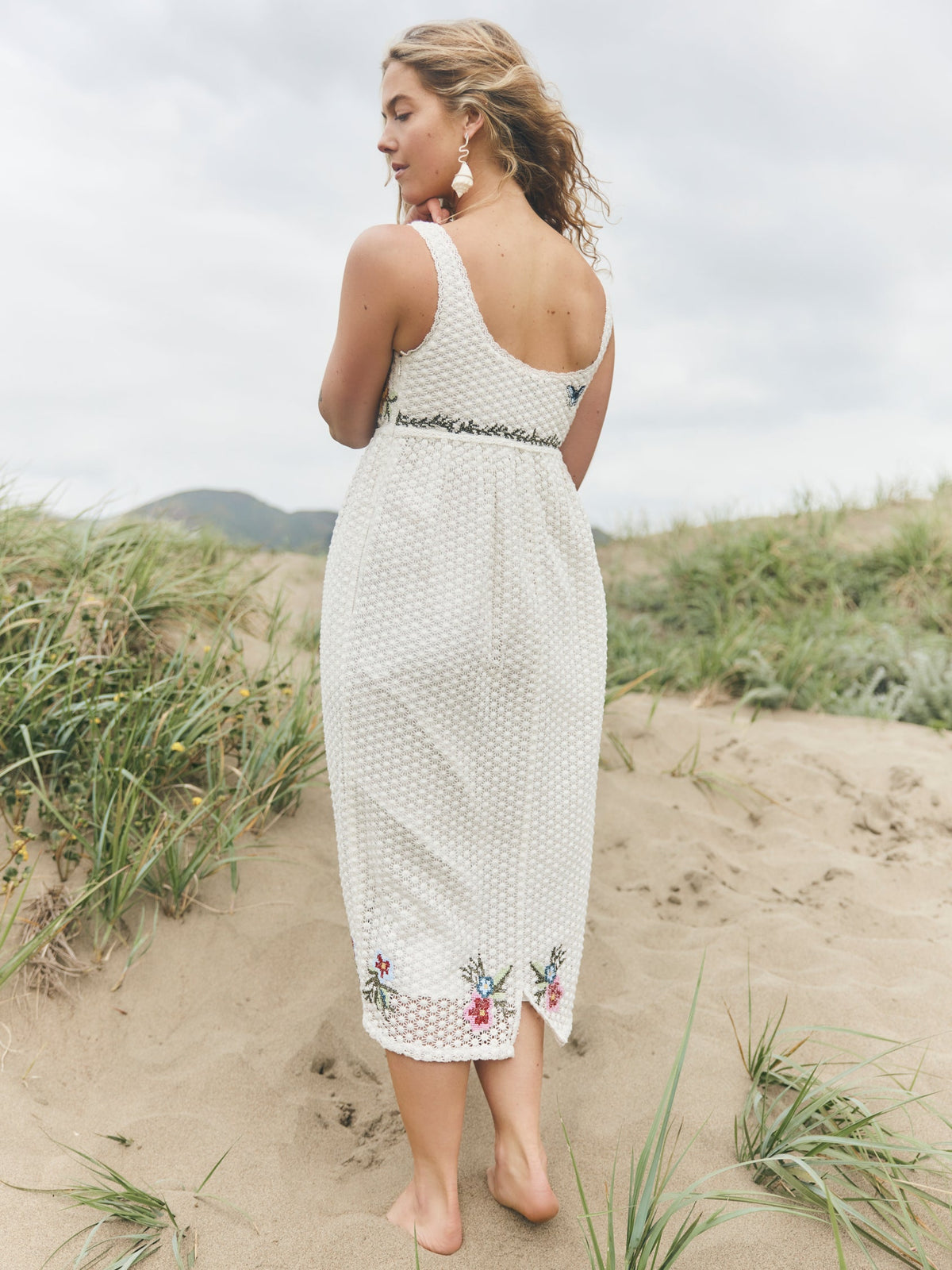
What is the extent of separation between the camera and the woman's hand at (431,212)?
1.98 metres

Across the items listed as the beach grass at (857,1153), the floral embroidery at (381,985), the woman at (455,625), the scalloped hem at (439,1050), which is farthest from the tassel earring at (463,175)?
the beach grass at (857,1153)

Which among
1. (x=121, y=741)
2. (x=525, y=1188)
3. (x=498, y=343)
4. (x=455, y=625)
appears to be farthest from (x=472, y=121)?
(x=525, y=1188)

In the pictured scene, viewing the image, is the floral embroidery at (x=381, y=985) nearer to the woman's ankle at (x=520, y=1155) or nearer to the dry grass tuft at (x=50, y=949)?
the woman's ankle at (x=520, y=1155)

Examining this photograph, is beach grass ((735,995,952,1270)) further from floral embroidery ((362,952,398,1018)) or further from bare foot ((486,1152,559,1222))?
floral embroidery ((362,952,398,1018))

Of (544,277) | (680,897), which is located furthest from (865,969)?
(544,277)

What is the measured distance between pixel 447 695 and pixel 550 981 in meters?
0.65

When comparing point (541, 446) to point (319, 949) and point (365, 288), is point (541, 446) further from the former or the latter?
point (319, 949)

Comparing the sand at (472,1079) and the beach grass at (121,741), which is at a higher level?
the beach grass at (121,741)

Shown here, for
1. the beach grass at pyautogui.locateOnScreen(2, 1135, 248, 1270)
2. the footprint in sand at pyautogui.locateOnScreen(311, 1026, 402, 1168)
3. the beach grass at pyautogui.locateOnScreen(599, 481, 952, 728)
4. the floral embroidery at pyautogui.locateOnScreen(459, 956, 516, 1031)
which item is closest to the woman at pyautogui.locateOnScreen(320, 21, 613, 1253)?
the floral embroidery at pyautogui.locateOnScreen(459, 956, 516, 1031)

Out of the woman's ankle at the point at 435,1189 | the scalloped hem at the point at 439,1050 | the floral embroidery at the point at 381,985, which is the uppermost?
the floral embroidery at the point at 381,985

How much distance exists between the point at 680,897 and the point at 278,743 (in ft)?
4.72

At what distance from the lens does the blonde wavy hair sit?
193 cm

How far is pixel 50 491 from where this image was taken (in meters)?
4.41

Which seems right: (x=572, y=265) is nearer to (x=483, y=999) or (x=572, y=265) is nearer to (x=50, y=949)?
(x=483, y=999)
